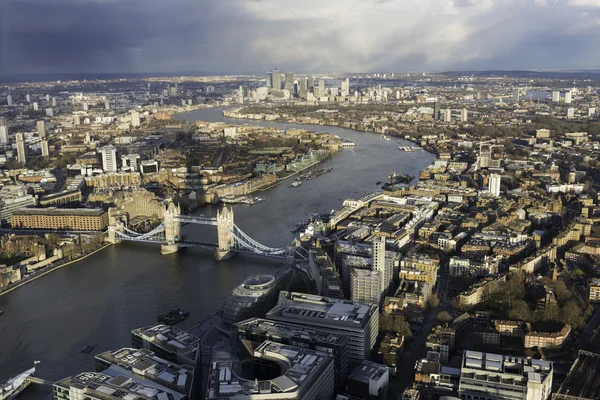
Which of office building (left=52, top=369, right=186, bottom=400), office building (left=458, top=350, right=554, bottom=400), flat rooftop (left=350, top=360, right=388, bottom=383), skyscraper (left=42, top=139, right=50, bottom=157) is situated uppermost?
skyscraper (left=42, top=139, right=50, bottom=157)

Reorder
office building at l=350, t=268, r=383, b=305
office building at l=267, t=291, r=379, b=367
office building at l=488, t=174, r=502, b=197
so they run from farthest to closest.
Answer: office building at l=488, t=174, r=502, b=197, office building at l=350, t=268, r=383, b=305, office building at l=267, t=291, r=379, b=367

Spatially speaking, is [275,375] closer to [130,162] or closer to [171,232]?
[171,232]

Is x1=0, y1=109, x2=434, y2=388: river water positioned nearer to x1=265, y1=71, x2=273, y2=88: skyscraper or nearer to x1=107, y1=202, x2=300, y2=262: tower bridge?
x1=107, y1=202, x2=300, y2=262: tower bridge

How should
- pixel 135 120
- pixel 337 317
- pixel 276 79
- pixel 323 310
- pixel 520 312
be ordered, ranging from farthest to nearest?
pixel 276 79, pixel 135 120, pixel 520 312, pixel 323 310, pixel 337 317

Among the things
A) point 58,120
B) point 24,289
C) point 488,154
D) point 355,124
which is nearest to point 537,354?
point 24,289

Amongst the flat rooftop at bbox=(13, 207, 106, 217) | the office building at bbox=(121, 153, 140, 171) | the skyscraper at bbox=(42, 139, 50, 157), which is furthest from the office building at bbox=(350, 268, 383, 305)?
the skyscraper at bbox=(42, 139, 50, 157)

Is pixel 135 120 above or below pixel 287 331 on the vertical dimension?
above

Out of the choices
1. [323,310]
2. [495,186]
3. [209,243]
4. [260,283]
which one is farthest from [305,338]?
[495,186]

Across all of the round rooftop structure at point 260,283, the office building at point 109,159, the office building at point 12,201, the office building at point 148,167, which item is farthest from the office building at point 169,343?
the office building at point 109,159
